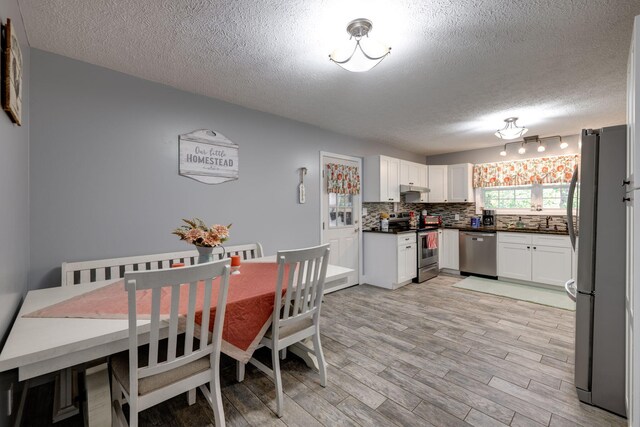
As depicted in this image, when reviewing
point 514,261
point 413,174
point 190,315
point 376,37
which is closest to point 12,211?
point 190,315

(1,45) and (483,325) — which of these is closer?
(1,45)

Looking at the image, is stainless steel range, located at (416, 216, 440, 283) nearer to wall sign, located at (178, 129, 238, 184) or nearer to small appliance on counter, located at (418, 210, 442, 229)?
small appliance on counter, located at (418, 210, 442, 229)

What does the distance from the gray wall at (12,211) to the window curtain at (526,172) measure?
6020 mm

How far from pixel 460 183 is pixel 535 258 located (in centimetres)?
177

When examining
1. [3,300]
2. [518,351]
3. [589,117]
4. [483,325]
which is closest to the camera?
[3,300]

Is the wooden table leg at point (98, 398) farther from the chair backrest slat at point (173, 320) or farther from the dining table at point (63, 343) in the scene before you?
the chair backrest slat at point (173, 320)

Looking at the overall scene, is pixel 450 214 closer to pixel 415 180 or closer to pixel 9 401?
pixel 415 180

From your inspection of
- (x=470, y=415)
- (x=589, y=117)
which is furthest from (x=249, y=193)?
(x=589, y=117)

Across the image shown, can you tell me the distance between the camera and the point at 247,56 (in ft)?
6.95

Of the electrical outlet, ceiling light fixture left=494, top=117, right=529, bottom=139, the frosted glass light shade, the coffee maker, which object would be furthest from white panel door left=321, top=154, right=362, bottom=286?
the electrical outlet

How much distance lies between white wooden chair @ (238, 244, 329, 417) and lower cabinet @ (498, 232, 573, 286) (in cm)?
400

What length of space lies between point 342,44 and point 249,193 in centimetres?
185

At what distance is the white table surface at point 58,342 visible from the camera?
1.04m

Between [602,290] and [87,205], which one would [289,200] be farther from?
[602,290]
